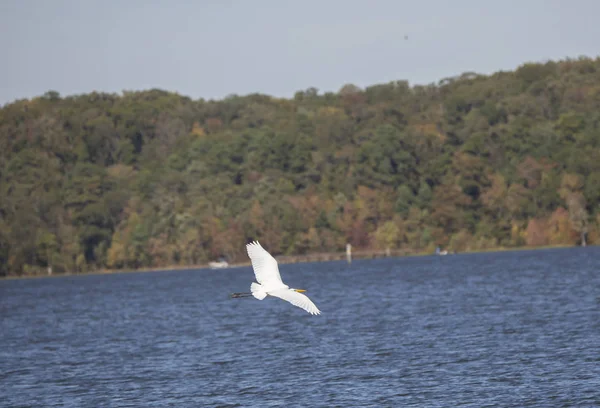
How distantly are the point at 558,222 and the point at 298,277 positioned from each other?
36.2 m

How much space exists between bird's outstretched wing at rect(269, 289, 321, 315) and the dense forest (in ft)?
313

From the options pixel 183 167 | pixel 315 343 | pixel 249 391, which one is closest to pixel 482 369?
pixel 249 391

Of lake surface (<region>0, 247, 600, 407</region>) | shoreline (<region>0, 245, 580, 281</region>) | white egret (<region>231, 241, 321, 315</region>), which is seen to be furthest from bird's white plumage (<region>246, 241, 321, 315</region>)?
shoreline (<region>0, 245, 580, 281</region>)

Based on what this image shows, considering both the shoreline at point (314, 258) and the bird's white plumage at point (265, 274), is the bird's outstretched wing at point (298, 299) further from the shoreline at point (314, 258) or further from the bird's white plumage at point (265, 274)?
the shoreline at point (314, 258)

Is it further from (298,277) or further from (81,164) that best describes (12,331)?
(81,164)

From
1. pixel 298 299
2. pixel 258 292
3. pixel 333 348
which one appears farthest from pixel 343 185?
pixel 298 299

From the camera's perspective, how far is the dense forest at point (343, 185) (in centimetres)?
12200

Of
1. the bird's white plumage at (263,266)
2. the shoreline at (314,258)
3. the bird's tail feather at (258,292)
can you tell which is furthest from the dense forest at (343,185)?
the bird's tail feather at (258,292)

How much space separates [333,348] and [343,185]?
94.3m

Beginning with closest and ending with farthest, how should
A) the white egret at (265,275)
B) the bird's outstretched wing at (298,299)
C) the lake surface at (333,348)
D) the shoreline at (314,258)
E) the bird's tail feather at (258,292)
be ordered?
the bird's outstretched wing at (298,299) < the bird's tail feather at (258,292) < the white egret at (265,275) < the lake surface at (333,348) < the shoreline at (314,258)

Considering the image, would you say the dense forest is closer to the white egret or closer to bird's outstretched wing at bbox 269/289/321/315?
the white egret

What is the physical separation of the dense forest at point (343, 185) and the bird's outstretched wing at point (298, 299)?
3755 inches

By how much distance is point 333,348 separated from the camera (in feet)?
126

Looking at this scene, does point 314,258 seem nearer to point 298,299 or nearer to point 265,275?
point 265,275
